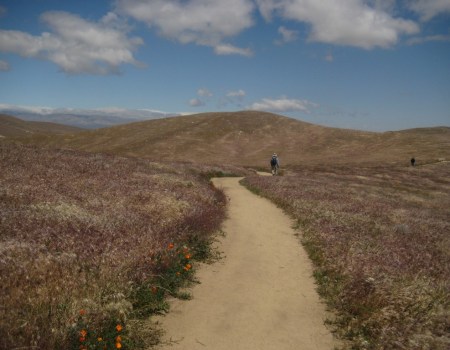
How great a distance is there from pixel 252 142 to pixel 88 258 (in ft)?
375

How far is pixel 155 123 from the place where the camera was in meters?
154

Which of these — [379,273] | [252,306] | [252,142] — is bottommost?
[252,306]

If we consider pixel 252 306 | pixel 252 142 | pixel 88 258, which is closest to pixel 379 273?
pixel 252 306

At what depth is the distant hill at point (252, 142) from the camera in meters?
99.2

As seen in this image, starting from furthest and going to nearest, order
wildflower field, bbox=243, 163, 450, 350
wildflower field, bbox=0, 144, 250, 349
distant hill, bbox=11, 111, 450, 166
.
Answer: distant hill, bbox=11, 111, 450, 166 → wildflower field, bbox=243, 163, 450, 350 → wildflower field, bbox=0, 144, 250, 349

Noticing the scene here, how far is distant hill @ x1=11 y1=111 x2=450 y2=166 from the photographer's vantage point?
99.2 m

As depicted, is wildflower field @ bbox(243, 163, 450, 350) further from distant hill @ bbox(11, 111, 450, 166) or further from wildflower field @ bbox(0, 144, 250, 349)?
distant hill @ bbox(11, 111, 450, 166)

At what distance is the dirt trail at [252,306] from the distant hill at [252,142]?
74953 mm

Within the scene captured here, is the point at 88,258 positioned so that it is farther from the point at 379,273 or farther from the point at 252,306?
the point at 379,273

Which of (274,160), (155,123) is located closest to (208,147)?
(155,123)

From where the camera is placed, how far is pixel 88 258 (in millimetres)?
8531

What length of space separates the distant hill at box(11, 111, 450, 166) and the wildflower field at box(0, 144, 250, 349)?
241 ft

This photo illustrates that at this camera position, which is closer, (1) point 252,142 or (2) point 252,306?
(2) point 252,306

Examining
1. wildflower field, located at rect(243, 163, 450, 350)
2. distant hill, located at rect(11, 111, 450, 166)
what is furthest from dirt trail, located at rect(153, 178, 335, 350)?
distant hill, located at rect(11, 111, 450, 166)
